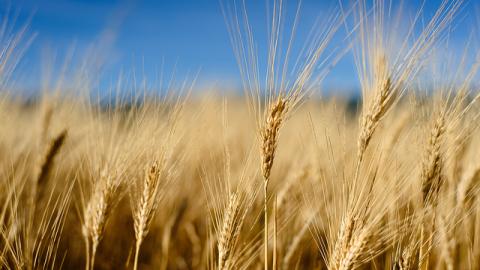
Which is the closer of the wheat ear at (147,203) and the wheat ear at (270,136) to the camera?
the wheat ear at (270,136)

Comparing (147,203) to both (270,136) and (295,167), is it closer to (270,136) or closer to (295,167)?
(270,136)

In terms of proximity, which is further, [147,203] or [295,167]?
[295,167]

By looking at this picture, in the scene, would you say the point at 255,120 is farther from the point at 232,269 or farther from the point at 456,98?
the point at 456,98

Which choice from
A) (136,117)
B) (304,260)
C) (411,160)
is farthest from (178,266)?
(411,160)

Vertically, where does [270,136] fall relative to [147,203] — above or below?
above

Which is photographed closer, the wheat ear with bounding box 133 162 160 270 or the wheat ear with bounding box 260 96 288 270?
the wheat ear with bounding box 260 96 288 270

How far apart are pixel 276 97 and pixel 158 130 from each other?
610mm

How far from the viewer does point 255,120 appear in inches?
57.9

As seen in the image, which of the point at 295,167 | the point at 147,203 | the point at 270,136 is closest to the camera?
the point at 270,136

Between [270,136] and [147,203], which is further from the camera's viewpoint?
[147,203]

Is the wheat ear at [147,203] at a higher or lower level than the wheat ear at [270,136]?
lower

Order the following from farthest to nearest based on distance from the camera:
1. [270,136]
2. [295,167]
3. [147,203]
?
[295,167], [147,203], [270,136]

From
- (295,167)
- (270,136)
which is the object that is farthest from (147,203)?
(295,167)

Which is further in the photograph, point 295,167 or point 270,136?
point 295,167
